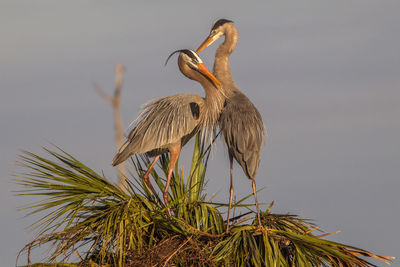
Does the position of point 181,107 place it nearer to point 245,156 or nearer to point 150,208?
point 245,156

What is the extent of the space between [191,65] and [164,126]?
882mm

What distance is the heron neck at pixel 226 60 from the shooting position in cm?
788

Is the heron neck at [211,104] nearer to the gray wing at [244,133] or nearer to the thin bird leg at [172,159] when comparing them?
the gray wing at [244,133]

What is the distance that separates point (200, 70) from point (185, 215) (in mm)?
2265

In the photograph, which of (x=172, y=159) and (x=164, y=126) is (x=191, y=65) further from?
(x=172, y=159)

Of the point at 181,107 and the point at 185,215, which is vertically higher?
the point at 181,107

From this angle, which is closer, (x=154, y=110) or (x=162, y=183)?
(x=162, y=183)

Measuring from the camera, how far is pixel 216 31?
8.41 metres

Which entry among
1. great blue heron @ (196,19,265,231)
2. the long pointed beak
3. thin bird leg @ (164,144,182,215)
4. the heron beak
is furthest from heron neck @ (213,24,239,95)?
thin bird leg @ (164,144,182,215)

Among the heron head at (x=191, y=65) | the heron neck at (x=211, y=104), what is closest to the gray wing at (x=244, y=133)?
the heron neck at (x=211, y=104)

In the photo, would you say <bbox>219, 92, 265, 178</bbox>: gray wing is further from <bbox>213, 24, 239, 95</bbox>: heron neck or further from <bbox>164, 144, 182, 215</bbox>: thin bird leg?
<bbox>164, 144, 182, 215</bbox>: thin bird leg

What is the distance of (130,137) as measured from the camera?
8.02 metres

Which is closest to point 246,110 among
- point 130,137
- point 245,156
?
point 245,156

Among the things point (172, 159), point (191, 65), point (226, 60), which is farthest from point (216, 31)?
point (172, 159)
